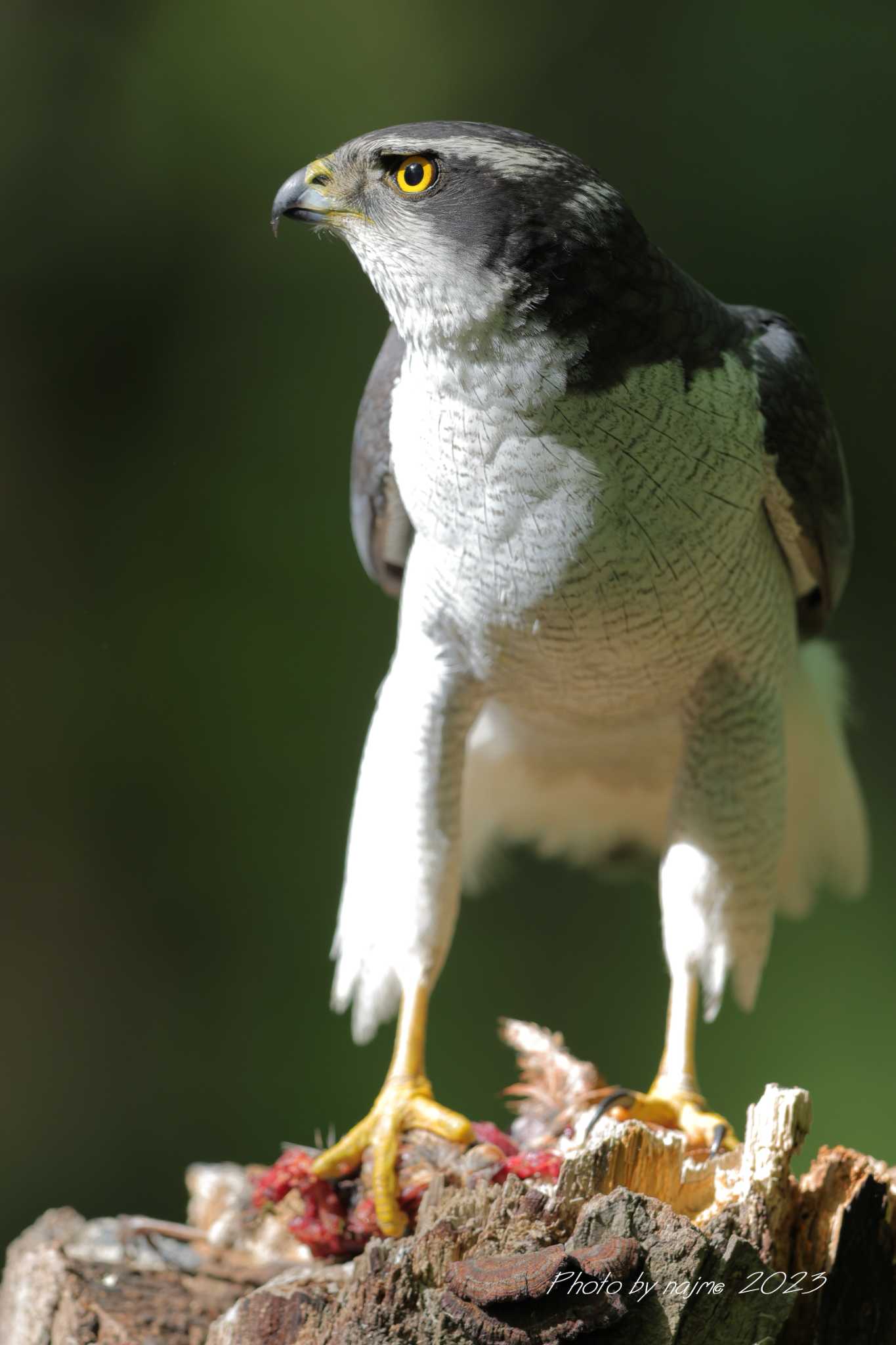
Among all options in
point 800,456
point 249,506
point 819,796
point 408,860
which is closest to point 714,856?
point 408,860

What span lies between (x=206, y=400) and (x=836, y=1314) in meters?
3.05

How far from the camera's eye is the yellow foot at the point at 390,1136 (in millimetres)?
2146

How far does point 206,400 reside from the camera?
400 centimetres

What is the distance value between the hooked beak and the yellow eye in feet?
0.39

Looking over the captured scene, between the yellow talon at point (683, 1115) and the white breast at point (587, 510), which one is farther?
the yellow talon at point (683, 1115)

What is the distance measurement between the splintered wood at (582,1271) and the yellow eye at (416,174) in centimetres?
131

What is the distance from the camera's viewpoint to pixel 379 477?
229 cm

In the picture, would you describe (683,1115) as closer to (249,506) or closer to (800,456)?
(800,456)

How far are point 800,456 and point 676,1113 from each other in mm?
1134

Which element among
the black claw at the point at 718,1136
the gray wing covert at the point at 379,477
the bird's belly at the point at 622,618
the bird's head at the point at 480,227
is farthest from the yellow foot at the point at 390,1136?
the bird's head at the point at 480,227

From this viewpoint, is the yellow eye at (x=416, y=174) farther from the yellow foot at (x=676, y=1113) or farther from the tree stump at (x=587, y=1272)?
the yellow foot at (x=676, y=1113)

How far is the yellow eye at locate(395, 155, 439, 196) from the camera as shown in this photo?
188 cm

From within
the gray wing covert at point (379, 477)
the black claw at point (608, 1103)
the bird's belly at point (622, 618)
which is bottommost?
the black claw at point (608, 1103)

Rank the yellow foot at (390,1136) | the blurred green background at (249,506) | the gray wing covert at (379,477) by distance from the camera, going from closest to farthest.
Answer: the yellow foot at (390,1136) < the gray wing covert at (379,477) < the blurred green background at (249,506)
